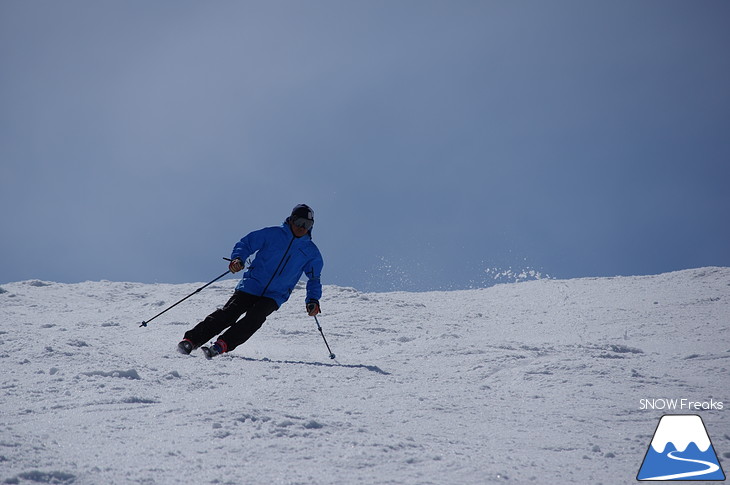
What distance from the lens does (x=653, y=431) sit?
12.4ft

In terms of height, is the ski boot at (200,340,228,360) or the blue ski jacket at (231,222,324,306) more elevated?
the blue ski jacket at (231,222,324,306)

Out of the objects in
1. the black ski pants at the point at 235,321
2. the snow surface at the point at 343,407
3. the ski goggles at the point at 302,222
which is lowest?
the snow surface at the point at 343,407

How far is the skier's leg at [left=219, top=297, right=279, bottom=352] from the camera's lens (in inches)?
254

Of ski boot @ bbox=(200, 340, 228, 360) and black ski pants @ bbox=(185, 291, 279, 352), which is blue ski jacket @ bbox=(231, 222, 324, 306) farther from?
ski boot @ bbox=(200, 340, 228, 360)

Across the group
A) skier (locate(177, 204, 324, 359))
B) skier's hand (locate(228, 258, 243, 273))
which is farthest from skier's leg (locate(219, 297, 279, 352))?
skier's hand (locate(228, 258, 243, 273))

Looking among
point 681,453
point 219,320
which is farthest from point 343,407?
point 219,320

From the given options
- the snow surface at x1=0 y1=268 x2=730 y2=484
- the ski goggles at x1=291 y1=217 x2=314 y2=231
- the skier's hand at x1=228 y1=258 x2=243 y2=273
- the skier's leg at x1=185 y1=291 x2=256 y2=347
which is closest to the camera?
the snow surface at x1=0 y1=268 x2=730 y2=484

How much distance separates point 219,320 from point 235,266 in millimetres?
681

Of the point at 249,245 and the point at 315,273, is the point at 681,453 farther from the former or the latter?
the point at 249,245

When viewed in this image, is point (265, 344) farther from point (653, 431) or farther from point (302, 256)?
point (653, 431)

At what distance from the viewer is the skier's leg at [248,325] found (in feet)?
21.1

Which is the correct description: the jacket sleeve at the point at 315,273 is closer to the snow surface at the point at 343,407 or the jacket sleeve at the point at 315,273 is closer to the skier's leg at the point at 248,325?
the skier's leg at the point at 248,325

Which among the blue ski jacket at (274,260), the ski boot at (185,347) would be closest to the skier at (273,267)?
the blue ski jacket at (274,260)

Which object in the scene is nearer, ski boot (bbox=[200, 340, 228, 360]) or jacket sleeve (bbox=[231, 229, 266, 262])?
ski boot (bbox=[200, 340, 228, 360])
